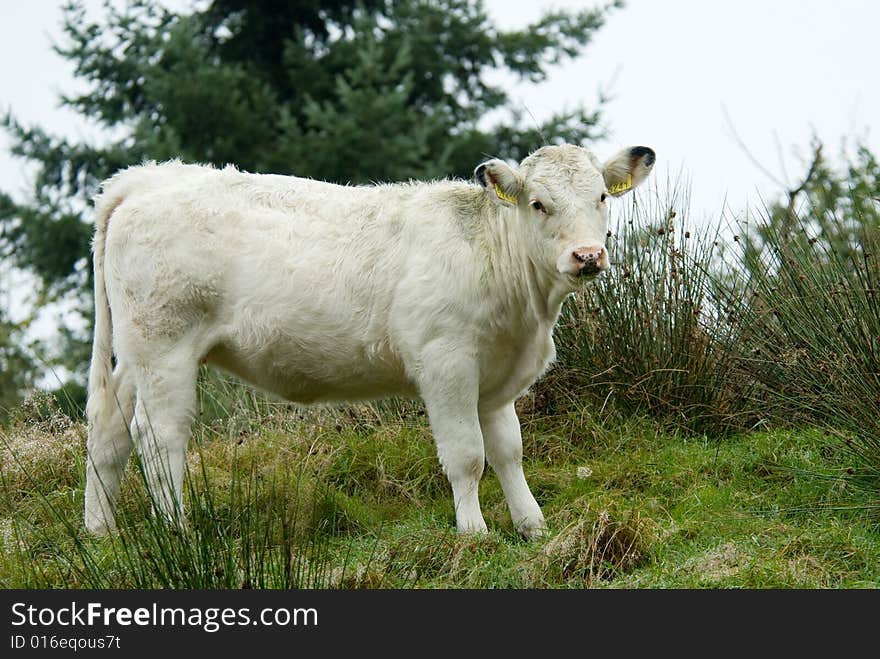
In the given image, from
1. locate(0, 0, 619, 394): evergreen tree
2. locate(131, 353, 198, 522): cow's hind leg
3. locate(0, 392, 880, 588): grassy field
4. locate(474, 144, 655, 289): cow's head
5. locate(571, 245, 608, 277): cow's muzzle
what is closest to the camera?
locate(0, 392, 880, 588): grassy field

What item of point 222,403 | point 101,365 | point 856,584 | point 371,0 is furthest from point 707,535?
point 371,0

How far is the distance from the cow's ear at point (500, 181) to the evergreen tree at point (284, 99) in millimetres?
11928

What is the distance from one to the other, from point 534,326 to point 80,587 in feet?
9.27

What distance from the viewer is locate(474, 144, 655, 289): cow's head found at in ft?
20.4

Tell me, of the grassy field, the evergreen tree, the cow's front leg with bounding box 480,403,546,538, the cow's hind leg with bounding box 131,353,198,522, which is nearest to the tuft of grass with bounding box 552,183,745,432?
the grassy field

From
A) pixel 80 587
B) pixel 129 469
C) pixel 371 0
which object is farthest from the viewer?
pixel 371 0

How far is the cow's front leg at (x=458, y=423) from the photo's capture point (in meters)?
6.62

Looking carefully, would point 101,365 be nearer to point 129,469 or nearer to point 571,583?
point 129,469

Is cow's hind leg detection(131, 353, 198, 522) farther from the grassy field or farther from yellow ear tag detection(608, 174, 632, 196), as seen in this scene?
yellow ear tag detection(608, 174, 632, 196)

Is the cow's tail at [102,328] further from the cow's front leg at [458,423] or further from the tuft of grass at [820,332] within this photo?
the tuft of grass at [820,332]

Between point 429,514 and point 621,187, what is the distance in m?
2.35

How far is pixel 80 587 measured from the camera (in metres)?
5.64

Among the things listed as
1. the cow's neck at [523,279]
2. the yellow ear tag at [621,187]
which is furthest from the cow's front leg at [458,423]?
the yellow ear tag at [621,187]

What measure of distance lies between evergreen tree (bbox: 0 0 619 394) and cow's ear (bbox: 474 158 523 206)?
39.1ft
